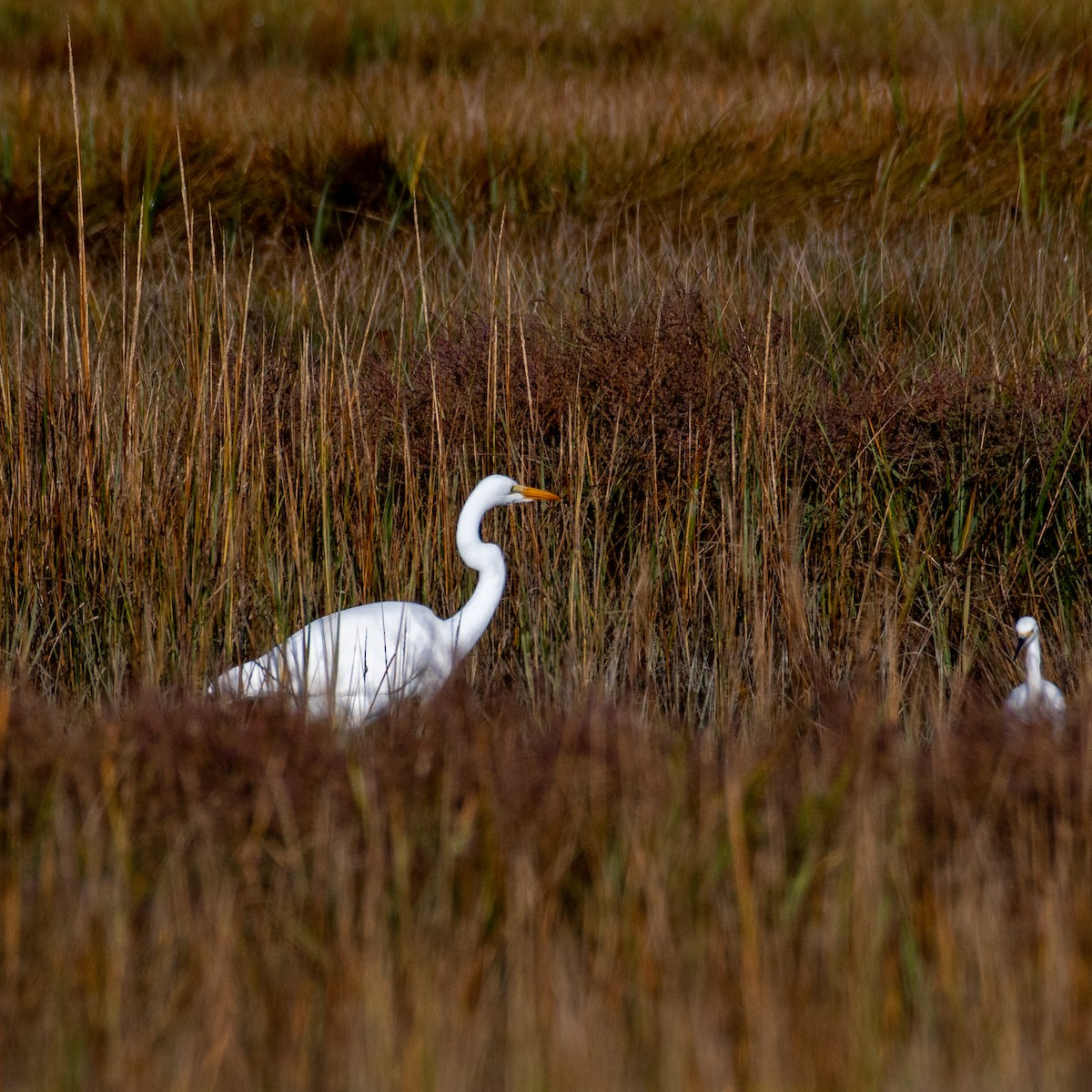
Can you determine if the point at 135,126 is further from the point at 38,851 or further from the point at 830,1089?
the point at 830,1089

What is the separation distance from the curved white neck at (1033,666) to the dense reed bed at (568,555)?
0.36 ft

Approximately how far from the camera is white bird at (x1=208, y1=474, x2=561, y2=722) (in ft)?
7.73

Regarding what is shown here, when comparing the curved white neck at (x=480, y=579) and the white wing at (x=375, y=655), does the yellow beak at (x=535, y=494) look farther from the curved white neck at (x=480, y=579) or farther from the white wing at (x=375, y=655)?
the white wing at (x=375, y=655)

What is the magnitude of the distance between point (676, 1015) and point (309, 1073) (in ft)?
1.18

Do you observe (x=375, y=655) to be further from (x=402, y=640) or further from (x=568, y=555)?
(x=568, y=555)

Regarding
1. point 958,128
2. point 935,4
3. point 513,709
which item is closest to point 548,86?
point 958,128

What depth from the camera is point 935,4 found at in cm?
640

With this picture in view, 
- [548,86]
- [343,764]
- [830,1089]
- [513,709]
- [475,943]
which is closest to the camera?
[830,1089]

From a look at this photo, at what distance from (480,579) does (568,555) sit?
43 centimetres

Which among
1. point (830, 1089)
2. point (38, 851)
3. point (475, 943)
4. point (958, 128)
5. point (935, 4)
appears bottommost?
point (830, 1089)

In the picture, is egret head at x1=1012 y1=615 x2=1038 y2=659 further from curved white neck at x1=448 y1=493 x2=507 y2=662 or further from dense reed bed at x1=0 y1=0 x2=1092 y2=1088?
curved white neck at x1=448 y1=493 x2=507 y2=662

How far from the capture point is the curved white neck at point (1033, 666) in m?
2.31

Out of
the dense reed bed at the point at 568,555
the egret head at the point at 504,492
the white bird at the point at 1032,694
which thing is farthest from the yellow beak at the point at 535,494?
the white bird at the point at 1032,694

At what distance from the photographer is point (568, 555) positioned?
2.95 metres
